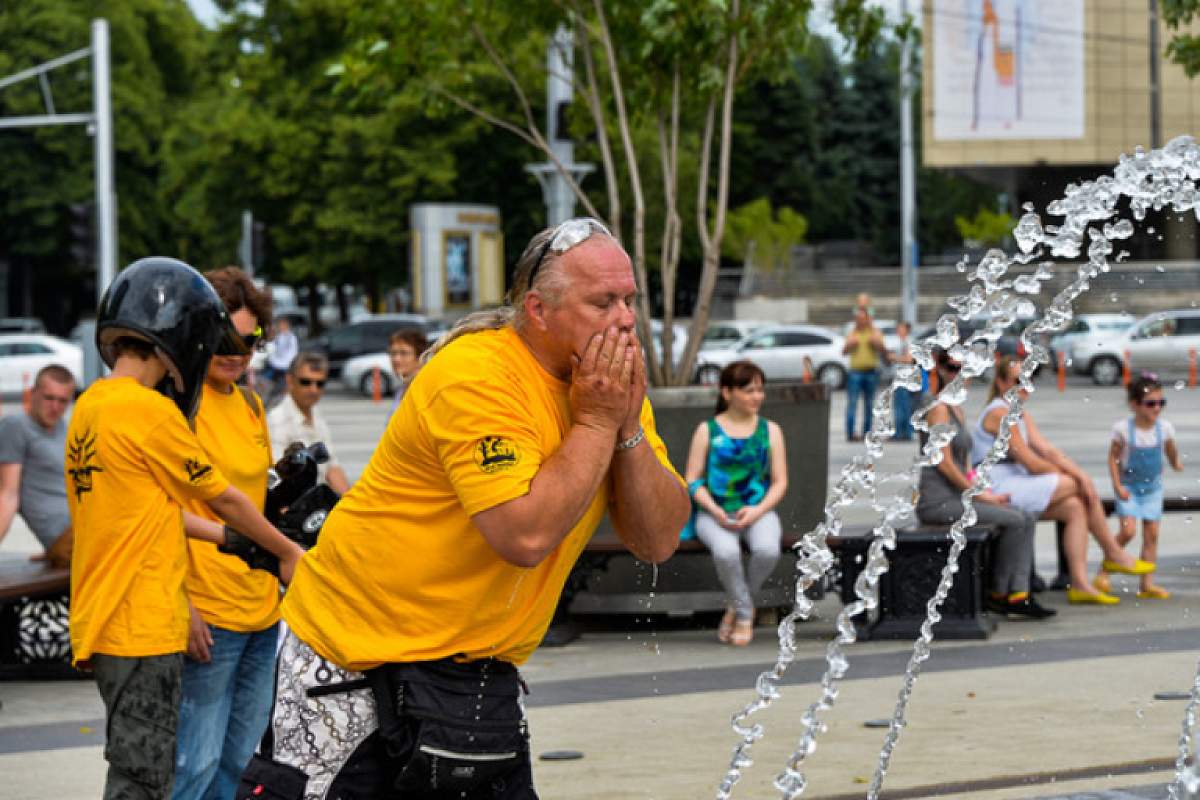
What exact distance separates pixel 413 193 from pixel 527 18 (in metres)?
34.5

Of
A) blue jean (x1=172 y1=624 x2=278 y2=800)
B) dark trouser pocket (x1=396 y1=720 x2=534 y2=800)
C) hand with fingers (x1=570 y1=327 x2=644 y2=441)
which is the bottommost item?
blue jean (x1=172 y1=624 x2=278 y2=800)

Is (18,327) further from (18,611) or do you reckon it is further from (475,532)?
(475,532)

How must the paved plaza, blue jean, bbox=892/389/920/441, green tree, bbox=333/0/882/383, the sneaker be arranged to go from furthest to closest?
blue jean, bbox=892/389/920/441, green tree, bbox=333/0/882/383, the sneaker, the paved plaza

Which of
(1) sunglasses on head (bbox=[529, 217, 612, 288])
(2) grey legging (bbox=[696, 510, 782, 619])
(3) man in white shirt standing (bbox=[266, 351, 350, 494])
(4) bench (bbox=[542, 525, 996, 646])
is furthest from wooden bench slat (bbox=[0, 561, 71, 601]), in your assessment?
(1) sunglasses on head (bbox=[529, 217, 612, 288])

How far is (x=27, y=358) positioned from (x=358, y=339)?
674cm

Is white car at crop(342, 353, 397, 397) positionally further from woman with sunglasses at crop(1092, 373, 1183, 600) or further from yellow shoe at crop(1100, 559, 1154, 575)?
yellow shoe at crop(1100, 559, 1154, 575)

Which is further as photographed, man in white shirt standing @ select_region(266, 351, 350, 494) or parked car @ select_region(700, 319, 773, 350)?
parked car @ select_region(700, 319, 773, 350)

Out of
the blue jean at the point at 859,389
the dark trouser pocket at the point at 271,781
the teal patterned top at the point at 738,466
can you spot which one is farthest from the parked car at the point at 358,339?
the dark trouser pocket at the point at 271,781

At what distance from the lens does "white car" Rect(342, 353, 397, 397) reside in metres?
37.8

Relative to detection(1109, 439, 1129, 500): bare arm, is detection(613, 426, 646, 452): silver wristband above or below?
above

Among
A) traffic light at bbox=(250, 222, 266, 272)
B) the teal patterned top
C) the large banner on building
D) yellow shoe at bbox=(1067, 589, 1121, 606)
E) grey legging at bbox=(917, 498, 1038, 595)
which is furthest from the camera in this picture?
the large banner on building

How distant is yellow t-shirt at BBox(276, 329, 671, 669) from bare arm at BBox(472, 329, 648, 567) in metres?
0.05

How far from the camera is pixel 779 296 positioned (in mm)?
58438

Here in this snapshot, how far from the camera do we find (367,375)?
1502 inches
